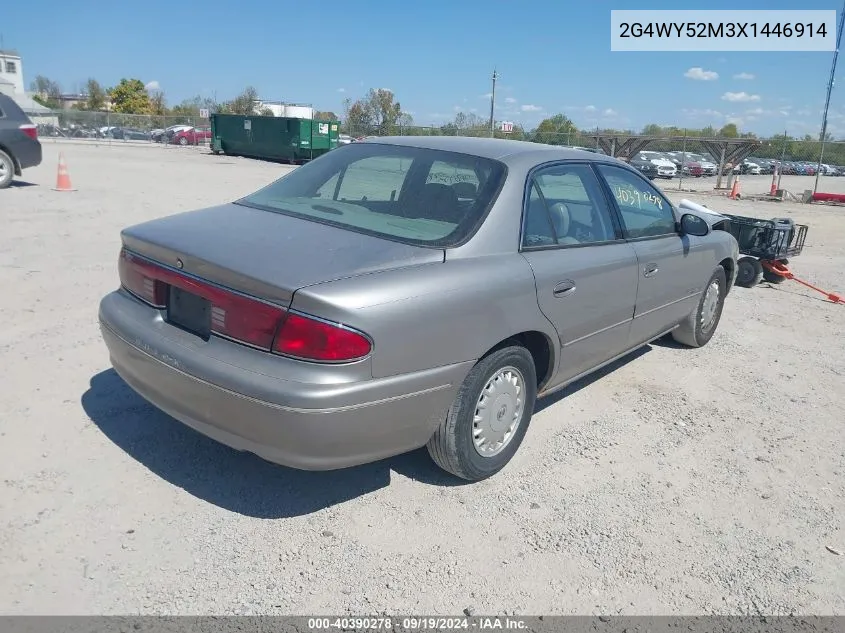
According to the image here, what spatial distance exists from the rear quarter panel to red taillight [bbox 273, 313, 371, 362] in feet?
0.13

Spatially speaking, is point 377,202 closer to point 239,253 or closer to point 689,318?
point 239,253

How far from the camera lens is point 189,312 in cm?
305

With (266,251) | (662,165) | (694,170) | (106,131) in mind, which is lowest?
(266,251)

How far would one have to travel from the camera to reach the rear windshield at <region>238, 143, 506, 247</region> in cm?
334

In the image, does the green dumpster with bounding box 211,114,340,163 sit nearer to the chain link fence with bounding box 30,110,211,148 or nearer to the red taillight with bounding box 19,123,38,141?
the chain link fence with bounding box 30,110,211,148

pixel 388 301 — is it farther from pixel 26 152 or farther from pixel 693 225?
pixel 26 152

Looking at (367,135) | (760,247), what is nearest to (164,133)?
(367,135)

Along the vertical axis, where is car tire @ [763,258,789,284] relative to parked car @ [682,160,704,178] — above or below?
below

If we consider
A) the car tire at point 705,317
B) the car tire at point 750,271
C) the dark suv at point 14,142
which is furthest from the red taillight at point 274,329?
the dark suv at point 14,142

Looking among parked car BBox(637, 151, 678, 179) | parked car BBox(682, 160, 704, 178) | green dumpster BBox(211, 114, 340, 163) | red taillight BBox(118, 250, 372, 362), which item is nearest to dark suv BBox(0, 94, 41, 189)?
red taillight BBox(118, 250, 372, 362)

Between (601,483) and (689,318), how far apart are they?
2488mm

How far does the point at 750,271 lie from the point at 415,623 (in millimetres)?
7262

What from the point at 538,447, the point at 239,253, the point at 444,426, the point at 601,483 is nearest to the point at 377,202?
the point at 239,253

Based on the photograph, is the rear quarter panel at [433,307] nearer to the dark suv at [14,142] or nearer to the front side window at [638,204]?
the front side window at [638,204]
